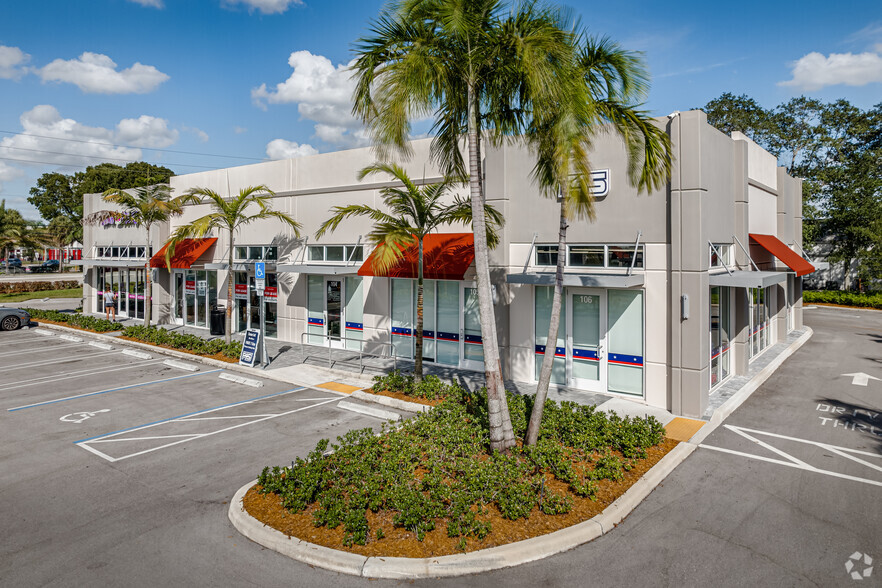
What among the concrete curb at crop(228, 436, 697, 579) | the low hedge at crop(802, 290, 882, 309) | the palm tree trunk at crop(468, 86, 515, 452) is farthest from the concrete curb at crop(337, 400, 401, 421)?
the low hedge at crop(802, 290, 882, 309)

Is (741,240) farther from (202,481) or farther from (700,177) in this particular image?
(202,481)

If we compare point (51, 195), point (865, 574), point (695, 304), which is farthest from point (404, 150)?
point (51, 195)

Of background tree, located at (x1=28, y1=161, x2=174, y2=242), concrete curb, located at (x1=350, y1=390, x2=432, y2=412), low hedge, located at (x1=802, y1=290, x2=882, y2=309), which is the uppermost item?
background tree, located at (x1=28, y1=161, x2=174, y2=242)

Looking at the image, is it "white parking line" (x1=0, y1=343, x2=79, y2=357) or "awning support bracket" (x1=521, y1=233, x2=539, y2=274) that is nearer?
"awning support bracket" (x1=521, y1=233, x2=539, y2=274)

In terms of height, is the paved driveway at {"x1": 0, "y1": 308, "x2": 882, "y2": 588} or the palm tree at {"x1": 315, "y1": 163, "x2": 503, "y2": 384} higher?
the palm tree at {"x1": 315, "y1": 163, "x2": 503, "y2": 384}

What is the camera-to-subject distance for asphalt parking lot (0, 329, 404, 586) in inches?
234

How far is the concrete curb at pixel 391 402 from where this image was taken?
39.4ft

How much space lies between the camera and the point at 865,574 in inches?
225

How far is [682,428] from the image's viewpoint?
10.7 meters

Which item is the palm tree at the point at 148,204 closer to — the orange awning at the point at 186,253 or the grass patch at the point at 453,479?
the orange awning at the point at 186,253

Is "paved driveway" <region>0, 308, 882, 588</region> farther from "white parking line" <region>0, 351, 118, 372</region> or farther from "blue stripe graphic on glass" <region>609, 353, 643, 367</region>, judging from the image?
"white parking line" <region>0, 351, 118, 372</region>

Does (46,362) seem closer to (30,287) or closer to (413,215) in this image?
(413,215)

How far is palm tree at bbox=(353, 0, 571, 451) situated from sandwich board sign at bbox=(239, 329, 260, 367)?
969cm

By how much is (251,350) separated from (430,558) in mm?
11872
